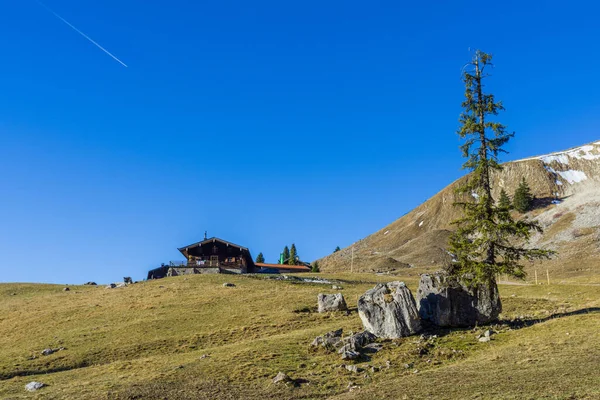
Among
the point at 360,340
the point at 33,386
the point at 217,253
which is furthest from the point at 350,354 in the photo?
the point at 217,253

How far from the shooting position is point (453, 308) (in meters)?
34.1

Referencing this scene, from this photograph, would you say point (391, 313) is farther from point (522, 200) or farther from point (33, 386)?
point (522, 200)

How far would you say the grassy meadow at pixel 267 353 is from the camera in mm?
21770

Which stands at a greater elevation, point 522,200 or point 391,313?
point 522,200

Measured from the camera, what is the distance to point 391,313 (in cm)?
3256

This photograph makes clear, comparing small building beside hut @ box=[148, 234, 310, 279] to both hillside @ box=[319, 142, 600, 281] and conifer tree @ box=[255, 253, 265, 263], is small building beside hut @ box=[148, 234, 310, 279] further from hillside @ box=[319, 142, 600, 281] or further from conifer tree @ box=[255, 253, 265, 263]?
conifer tree @ box=[255, 253, 265, 263]

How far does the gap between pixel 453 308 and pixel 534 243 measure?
117 metres

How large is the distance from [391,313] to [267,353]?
9316 millimetres

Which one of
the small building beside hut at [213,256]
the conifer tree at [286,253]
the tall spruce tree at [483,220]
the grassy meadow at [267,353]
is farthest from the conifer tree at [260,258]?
the tall spruce tree at [483,220]

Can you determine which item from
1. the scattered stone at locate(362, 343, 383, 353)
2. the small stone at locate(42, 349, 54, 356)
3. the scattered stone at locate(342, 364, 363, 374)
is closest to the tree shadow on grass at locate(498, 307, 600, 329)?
the scattered stone at locate(362, 343, 383, 353)

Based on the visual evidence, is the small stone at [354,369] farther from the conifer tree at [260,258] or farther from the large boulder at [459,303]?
the conifer tree at [260,258]

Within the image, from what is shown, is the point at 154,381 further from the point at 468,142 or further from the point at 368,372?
the point at 468,142

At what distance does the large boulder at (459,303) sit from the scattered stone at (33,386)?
26463 mm

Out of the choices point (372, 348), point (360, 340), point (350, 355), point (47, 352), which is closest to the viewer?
point (350, 355)
